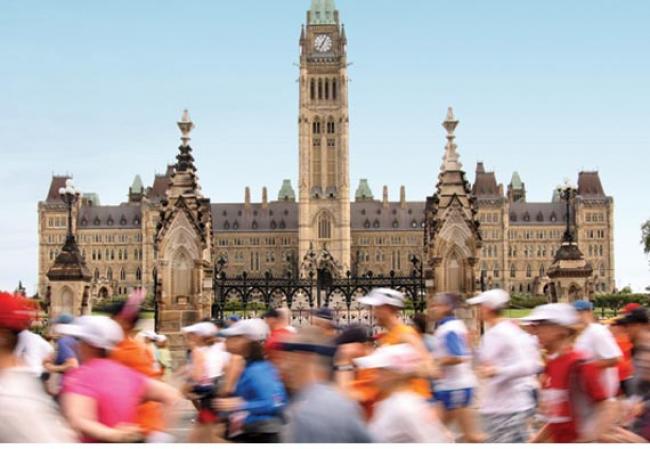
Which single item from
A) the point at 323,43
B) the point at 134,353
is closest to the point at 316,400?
the point at 134,353

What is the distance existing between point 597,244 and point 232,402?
505 feet

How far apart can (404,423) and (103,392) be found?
1.97 metres

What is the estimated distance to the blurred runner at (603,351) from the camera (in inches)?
308

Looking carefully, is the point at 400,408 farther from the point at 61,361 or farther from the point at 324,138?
the point at 324,138

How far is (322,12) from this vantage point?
148250 millimetres

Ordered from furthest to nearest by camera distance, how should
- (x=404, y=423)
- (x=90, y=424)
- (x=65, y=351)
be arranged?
(x=65, y=351) → (x=404, y=423) → (x=90, y=424)

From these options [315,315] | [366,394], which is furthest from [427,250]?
[366,394]

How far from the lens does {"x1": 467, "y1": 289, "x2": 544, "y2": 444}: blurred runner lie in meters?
9.16

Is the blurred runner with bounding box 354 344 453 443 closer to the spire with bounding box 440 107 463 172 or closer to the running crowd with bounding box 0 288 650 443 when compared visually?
the running crowd with bounding box 0 288 650 443

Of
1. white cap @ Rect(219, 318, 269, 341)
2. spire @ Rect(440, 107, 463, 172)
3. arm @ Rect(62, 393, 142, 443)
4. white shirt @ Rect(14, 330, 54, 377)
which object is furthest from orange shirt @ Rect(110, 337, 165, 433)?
spire @ Rect(440, 107, 463, 172)

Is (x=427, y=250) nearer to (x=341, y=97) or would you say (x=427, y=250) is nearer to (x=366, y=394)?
(x=366, y=394)

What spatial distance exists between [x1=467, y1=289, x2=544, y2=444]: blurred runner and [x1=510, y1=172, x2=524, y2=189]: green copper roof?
171 meters

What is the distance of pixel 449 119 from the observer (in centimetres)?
2625

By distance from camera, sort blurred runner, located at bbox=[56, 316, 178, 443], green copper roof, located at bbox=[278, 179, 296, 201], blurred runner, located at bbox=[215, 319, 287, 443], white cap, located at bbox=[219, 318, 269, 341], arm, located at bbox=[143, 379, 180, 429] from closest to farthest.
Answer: blurred runner, located at bbox=[56, 316, 178, 443]
arm, located at bbox=[143, 379, 180, 429]
blurred runner, located at bbox=[215, 319, 287, 443]
white cap, located at bbox=[219, 318, 269, 341]
green copper roof, located at bbox=[278, 179, 296, 201]
